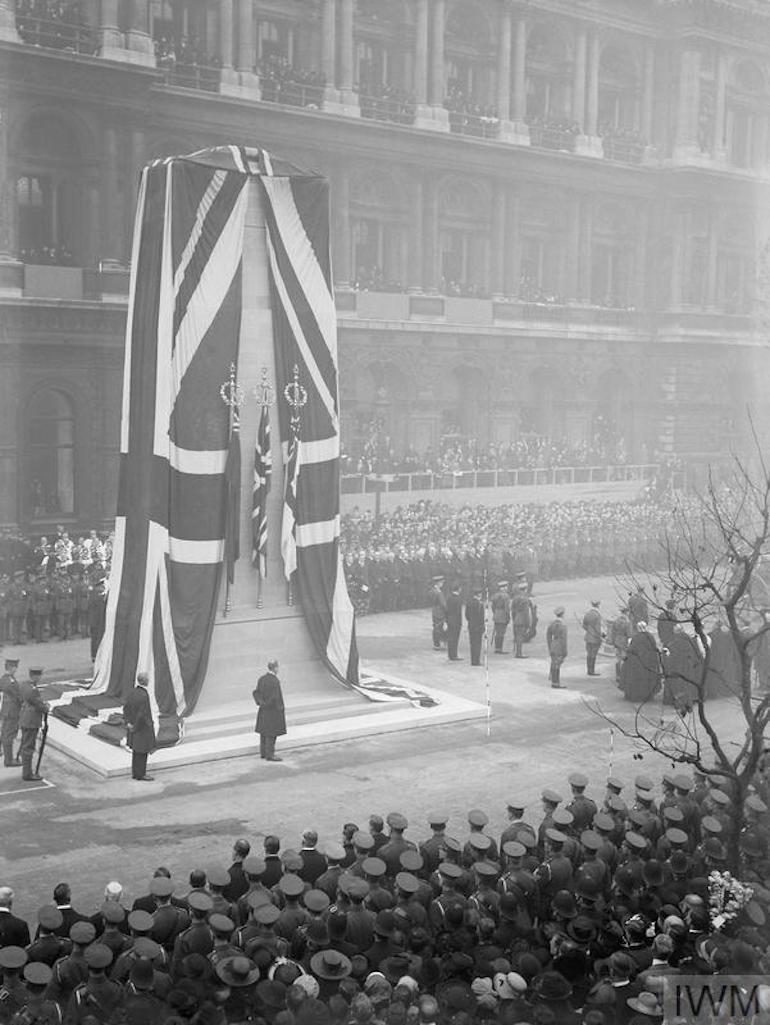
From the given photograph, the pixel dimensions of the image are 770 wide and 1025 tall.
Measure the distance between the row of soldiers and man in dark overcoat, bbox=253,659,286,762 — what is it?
717 centimetres

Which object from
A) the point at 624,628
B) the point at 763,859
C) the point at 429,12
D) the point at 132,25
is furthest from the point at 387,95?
the point at 763,859

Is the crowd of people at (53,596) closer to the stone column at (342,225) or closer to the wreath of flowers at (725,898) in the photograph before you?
the wreath of flowers at (725,898)

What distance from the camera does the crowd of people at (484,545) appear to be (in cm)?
2805

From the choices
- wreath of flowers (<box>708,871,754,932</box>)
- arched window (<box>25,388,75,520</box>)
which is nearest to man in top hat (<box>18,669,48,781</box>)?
wreath of flowers (<box>708,871,754,932</box>)

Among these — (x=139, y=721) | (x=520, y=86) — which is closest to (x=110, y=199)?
(x=520, y=86)

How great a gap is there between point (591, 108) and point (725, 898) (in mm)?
42142

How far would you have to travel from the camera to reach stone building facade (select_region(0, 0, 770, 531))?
106ft

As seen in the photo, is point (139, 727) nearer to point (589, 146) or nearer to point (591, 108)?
point (589, 146)

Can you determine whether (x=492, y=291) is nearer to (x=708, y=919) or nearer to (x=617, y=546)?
(x=617, y=546)

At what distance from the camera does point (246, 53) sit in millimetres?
37062

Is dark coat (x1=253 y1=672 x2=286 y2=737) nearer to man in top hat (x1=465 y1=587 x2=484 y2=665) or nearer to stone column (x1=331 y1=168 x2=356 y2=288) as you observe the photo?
man in top hat (x1=465 y1=587 x2=484 y2=665)

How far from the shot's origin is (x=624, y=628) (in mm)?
22234

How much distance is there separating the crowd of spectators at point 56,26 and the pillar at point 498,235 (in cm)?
1652

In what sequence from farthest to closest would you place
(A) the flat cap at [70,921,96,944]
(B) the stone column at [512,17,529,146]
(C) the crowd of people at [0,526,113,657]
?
1. (B) the stone column at [512,17,529,146]
2. (C) the crowd of people at [0,526,113,657]
3. (A) the flat cap at [70,921,96,944]
